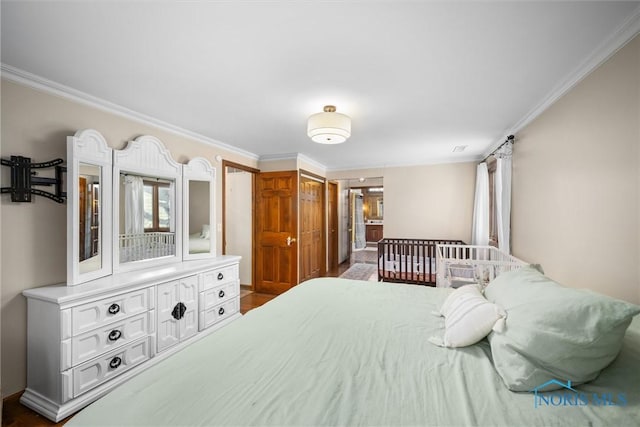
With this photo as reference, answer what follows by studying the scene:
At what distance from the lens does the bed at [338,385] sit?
0.81 m

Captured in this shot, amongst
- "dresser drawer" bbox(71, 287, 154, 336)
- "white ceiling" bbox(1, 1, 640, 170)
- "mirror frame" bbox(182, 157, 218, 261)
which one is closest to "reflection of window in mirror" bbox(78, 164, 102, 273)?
"dresser drawer" bbox(71, 287, 154, 336)

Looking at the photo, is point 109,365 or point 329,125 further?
point 329,125

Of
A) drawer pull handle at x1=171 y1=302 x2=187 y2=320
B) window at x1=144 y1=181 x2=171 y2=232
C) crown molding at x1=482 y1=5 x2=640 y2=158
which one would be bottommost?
drawer pull handle at x1=171 y1=302 x2=187 y2=320

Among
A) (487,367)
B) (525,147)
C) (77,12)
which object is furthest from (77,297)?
(525,147)

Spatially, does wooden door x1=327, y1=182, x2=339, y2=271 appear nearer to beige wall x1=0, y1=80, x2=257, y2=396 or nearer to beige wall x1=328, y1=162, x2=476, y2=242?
beige wall x1=328, y1=162, x2=476, y2=242

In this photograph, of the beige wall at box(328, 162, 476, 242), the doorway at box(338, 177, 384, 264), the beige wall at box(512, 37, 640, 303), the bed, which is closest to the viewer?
the bed

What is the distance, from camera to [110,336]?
199 centimetres

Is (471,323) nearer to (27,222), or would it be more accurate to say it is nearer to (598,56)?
(598,56)

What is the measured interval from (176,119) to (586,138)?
3682 millimetres

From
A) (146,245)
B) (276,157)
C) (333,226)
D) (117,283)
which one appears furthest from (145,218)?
(333,226)

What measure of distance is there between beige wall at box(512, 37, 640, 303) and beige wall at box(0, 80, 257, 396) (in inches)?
156

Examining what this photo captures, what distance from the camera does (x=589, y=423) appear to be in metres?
0.78

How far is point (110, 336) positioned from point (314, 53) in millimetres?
2599

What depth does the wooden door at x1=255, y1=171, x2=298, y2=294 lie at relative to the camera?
4406 mm
